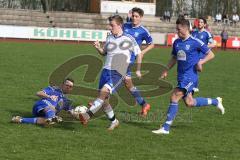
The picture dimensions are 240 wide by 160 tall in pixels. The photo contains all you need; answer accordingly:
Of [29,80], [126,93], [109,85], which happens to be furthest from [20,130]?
[29,80]

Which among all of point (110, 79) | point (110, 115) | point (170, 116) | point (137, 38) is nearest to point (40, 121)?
point (110, 115)

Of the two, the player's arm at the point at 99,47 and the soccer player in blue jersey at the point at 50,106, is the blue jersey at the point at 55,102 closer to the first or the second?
the soccer player in blue jersey at the point at 50,106

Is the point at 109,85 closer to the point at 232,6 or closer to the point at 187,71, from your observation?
the point at 187,71

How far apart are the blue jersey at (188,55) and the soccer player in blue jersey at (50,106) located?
2064 mm

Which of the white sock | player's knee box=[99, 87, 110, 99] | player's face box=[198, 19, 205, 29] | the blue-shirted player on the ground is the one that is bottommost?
the white sock

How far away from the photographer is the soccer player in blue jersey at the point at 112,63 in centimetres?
1074

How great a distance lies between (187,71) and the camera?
11047mm

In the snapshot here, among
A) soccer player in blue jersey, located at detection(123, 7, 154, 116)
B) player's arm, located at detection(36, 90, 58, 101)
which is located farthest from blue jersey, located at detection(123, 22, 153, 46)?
player's arm, located at detection(36, 90, 58, 101)

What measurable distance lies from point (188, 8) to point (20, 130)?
71.9m

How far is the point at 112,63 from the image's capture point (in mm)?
10852

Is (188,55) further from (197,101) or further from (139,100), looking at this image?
(139,100)

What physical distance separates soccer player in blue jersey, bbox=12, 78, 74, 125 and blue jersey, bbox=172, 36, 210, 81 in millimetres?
2064

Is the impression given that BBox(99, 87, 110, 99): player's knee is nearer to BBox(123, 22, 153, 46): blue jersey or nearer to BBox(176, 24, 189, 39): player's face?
BBox(176, 24, 189, 39): player's face

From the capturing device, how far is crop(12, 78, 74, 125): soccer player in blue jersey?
11.0 meters
